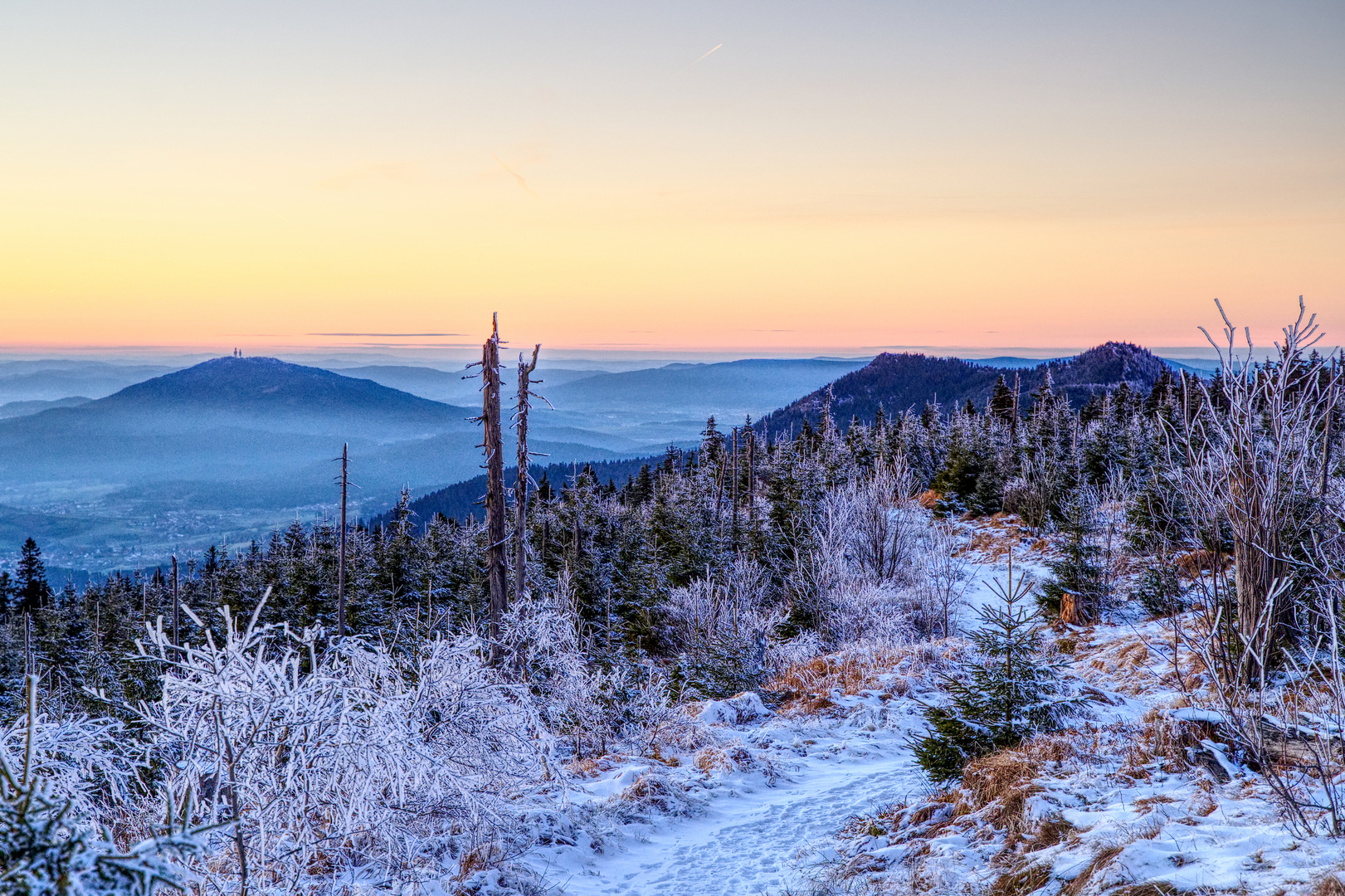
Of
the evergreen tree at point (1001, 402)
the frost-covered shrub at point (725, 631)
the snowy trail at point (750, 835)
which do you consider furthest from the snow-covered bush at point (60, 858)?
the evergreen tree at point (1001, 402)

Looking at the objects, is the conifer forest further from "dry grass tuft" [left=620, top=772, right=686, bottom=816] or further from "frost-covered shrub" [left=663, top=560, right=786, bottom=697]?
"frost-covered shrub" [left=663, top=560, right=786, bottom=697]

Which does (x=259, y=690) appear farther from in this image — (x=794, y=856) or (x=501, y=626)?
(x=501, y=626)

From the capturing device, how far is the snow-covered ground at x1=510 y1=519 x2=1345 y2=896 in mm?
4543

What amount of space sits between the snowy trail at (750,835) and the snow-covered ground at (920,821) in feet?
0.08

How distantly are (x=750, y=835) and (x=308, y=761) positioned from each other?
4874 mm

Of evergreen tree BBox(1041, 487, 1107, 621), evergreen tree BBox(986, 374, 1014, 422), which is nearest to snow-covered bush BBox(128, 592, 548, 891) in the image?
evergreen tree BBox(1041, 487, 1107, 621)

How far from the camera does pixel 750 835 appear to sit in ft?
25.4

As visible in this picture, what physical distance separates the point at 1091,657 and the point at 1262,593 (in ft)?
33.0

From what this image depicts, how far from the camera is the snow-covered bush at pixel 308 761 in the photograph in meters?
4.31

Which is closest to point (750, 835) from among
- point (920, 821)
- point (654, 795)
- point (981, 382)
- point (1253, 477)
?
point (654, 795)

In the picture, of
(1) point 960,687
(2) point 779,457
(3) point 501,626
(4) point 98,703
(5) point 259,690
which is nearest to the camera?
(5) point 259,690

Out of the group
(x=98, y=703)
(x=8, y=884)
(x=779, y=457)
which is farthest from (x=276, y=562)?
(x=8, y=884)

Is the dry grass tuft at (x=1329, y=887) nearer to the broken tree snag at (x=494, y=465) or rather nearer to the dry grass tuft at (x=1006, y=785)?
the dry grass tuft at (x=1006, y=785)

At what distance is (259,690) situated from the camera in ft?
14.4
